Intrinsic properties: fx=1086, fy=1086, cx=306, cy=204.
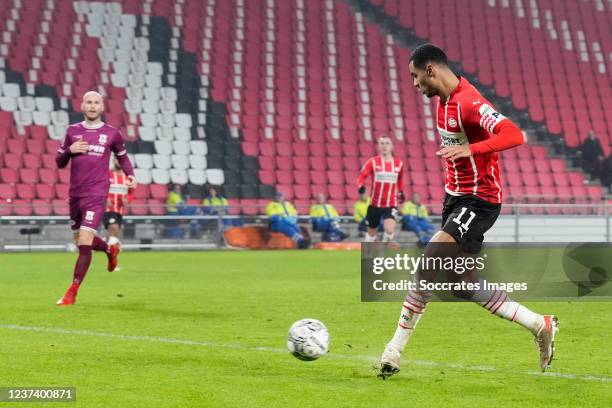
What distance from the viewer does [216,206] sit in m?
24.7

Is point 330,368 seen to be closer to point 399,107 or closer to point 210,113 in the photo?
point 210,113

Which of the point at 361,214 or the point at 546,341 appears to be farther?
the point at 361,214

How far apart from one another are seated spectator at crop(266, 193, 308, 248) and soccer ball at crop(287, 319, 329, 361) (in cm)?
1804

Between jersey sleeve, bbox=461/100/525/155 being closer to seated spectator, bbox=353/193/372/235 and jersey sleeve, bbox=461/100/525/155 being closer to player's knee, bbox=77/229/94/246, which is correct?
player's knee, bbox=77/229/94/246

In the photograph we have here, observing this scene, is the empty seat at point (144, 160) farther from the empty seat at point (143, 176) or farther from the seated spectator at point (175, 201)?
the seated spectator at point (175, 201)

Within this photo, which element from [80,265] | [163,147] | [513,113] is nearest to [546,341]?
[80,265]

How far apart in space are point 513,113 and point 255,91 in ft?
26.2

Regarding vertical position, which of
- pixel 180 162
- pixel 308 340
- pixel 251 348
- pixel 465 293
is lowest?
pixel 251 348

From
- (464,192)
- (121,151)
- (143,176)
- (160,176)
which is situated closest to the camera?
(464,192)

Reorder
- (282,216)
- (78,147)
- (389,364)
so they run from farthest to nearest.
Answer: (282,216) → (78,147) → (389,364)

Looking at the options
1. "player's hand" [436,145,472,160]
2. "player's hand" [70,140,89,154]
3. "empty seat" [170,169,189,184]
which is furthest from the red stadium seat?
"player's hand" [436,145,472,160]

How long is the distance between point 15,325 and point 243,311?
85.7 inches

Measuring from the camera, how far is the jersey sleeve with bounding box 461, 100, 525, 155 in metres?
5.48

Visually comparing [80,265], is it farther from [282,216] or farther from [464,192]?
[282,216]
